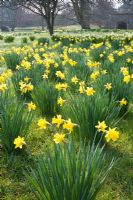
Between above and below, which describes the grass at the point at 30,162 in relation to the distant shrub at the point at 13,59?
below

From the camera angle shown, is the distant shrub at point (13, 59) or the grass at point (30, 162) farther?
the distant shrub at point (13, 59)

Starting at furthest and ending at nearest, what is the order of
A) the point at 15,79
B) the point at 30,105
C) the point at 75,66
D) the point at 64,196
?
the point at 75,66, the point at 15,79, the point at 30,105, the point at 64,196

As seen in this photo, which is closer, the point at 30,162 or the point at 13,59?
the point at 30,162

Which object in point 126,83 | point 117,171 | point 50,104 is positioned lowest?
point 117,171

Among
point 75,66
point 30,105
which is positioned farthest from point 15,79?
point 30,105

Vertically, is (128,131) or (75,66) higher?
(75,66)

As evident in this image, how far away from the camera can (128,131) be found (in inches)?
153

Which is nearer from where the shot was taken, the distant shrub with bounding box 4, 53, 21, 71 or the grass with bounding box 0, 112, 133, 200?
the grass with bounding box 0, 112, 133, 200

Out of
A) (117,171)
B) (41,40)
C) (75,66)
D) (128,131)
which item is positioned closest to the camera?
(117,171)

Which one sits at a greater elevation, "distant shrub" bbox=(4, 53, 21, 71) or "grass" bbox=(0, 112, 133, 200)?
"distant shrub" bbox=(4, 53, 21, 71)

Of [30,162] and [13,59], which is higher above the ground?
[13,59]

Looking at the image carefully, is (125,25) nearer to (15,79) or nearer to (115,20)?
(115,20)

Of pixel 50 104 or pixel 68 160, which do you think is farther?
pixel 50 104

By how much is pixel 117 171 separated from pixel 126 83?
4.79 ft
